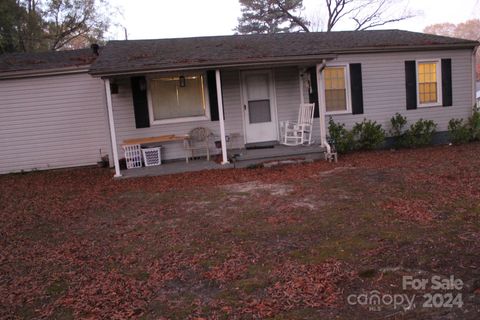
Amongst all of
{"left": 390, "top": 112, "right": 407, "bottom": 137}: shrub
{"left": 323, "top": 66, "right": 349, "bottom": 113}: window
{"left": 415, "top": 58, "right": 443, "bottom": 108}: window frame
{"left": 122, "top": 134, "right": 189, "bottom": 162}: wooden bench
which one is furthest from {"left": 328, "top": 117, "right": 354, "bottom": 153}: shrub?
{"left": 122, "top": 134, "right": 189, "bottom": 162}: wooden bench

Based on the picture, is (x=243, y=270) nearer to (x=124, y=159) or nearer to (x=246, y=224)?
(x=246, y=224)

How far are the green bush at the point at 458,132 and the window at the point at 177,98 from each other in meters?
6.97

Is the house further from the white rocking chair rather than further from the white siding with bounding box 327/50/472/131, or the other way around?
the white rocking chair

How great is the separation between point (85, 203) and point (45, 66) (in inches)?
222

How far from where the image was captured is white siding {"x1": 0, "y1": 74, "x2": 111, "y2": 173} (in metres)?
10.4

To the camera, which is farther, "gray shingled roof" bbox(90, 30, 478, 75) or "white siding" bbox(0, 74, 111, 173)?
"white siding" bbox(0, 74, 111, 173)

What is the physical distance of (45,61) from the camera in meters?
11.1

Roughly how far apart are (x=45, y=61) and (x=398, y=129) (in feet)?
33.4

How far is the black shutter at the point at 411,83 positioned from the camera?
11117mm

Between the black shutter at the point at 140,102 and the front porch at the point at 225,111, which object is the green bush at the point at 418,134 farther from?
the black shutter at the point at 140,102

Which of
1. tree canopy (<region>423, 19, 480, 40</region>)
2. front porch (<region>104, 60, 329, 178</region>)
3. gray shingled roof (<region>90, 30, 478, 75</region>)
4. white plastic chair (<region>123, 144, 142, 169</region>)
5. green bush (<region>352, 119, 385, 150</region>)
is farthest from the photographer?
tree canopy (<region>423, 19, 480, 40</region>)

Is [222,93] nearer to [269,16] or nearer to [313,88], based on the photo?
[313,88]

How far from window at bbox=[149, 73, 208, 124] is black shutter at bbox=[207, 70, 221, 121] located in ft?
0.58

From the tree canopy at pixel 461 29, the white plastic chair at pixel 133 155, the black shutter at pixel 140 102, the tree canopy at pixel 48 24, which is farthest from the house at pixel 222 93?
the tree canopy at pixel 461 29
